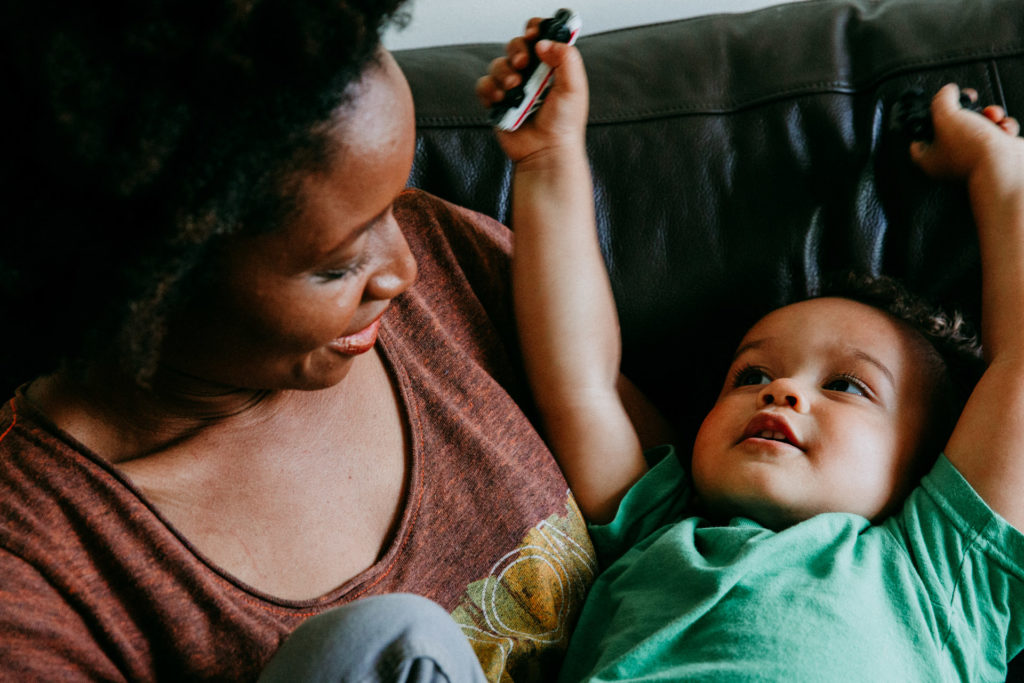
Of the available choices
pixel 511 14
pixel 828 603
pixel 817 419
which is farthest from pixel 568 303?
pixel 511 14

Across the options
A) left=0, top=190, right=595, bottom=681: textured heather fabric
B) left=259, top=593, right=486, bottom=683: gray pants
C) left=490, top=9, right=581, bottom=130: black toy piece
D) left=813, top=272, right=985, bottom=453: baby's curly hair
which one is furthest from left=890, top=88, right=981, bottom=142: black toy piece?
left=259, top=593, right=486, bottom=683: gray pants

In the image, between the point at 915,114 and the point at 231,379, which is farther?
the point at 915,114

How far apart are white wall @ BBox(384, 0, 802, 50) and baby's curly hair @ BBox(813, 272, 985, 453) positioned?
0.69 metres

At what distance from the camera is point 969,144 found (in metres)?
1.02

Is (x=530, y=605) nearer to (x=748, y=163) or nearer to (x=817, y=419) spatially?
(x=817, y=419)

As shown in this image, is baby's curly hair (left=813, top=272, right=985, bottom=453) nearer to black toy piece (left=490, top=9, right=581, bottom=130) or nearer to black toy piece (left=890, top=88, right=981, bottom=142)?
black toy piece (left=890, top=88, right=981, bottom=142)

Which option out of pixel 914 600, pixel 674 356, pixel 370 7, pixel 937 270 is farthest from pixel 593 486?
pixel 370 7

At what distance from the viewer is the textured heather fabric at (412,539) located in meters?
0.66

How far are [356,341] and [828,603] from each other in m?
0.55

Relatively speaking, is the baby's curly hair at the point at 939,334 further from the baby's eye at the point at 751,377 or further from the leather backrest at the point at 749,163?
the baby's eye at the point at 751,377

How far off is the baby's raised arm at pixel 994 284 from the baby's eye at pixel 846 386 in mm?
114

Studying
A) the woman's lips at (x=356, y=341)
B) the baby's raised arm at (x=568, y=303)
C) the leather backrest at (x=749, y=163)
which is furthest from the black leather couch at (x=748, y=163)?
the woman's lips at (x=356, y=341)

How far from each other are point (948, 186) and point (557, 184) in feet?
1.62

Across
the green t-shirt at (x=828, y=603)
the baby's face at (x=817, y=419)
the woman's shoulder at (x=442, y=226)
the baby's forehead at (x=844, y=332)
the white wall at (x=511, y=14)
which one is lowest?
the green t-shirt at (x=828, y=603)
